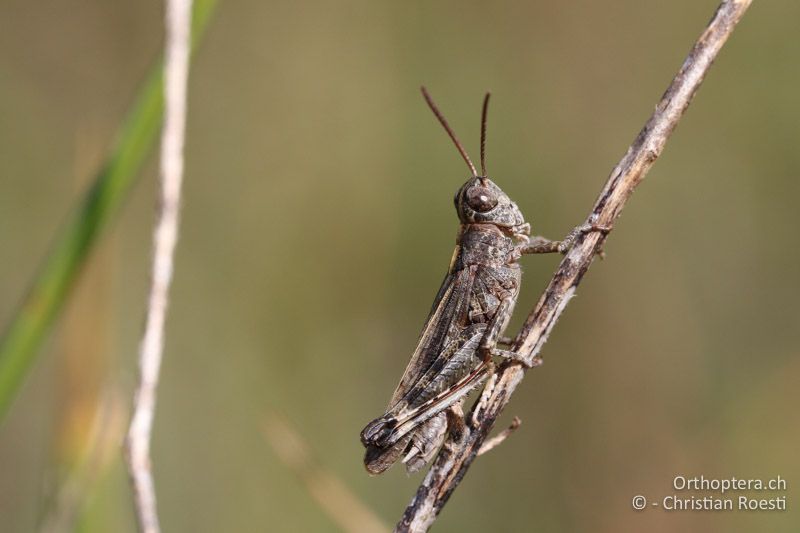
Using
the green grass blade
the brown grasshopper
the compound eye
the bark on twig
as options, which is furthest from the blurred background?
the green grass blade

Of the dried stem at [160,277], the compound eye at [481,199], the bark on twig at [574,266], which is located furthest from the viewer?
the compound eye at [481,199]

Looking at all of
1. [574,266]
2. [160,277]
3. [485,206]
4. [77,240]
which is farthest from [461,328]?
[160,277]

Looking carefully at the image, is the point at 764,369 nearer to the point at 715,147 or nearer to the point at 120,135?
the point at 715,147

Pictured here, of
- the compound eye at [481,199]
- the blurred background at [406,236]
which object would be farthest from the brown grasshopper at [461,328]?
the blurred background at [406,236]

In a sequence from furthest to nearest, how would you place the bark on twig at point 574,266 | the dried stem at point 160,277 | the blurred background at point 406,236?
1. the blurred background at point 406,236
2. the bark on twig at point 574,266
3. the dried stem at point 160,277

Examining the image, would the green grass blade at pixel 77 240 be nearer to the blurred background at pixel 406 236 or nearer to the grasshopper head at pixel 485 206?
the grasshopper head at pixel 485 206

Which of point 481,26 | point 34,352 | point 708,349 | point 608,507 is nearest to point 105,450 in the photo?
point 34,352
